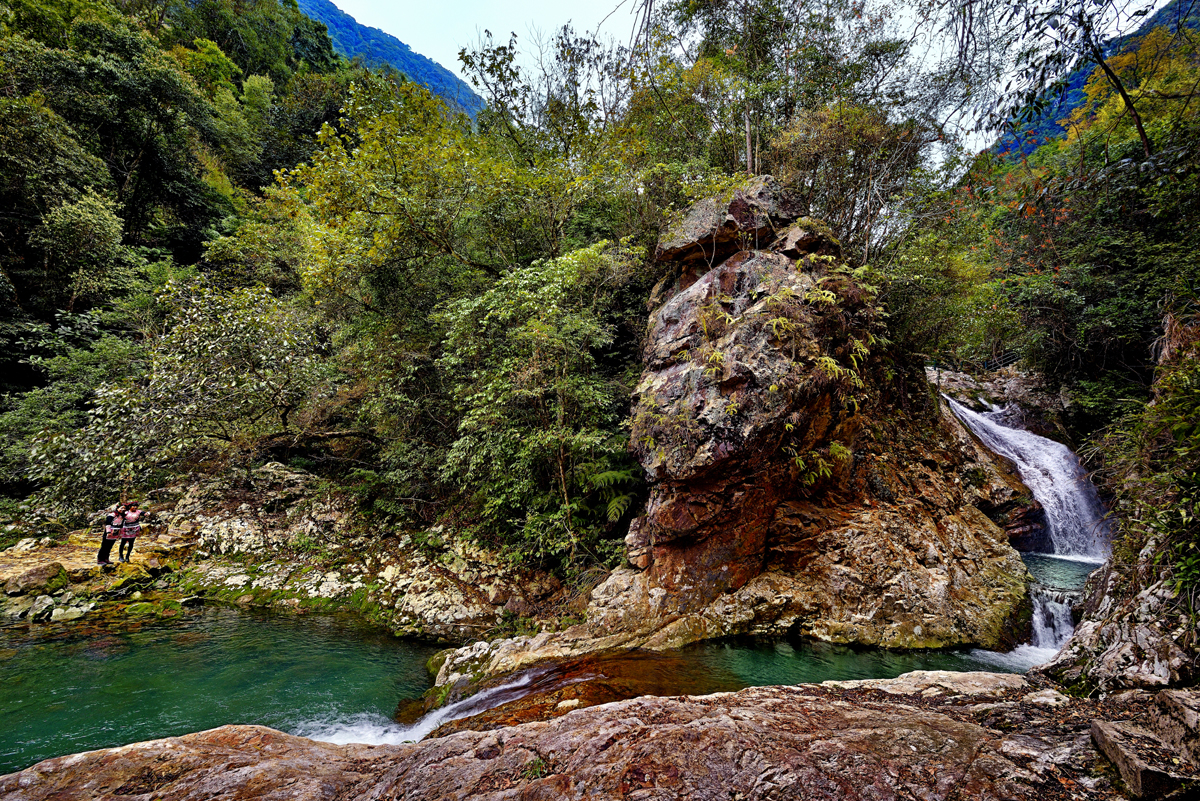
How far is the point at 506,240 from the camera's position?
1092 centimetres

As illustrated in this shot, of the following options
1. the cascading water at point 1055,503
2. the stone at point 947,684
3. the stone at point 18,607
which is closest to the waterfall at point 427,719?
the stone at point 947,684

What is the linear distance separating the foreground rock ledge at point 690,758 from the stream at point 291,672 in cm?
164

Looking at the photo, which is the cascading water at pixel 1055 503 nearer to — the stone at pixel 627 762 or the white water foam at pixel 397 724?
the stone at pixel 627 762

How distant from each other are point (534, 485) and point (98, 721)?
6.21 m

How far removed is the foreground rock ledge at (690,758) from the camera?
2.30 meters

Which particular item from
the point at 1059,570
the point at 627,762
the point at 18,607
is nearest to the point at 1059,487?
the point at 1059,570

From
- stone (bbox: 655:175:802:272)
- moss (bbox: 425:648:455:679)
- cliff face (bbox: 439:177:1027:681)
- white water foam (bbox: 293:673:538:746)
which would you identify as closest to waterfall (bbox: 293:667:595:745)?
white water foam (bbox: 293:673:538:746)

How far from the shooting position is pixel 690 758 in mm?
2715

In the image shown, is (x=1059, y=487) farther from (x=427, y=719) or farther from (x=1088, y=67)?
(x=427, y=719)

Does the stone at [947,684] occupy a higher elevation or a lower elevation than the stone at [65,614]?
higher

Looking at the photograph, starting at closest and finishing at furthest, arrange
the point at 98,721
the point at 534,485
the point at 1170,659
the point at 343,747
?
the point at 1170,659 → the point at 343,747 → the point at 98,721 → the point at 534,485

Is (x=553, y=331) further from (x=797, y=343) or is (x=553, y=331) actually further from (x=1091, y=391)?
(x=1091, y=391)

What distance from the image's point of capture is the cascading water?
6.43 metres

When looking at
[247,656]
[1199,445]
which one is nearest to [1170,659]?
[1199,445]
